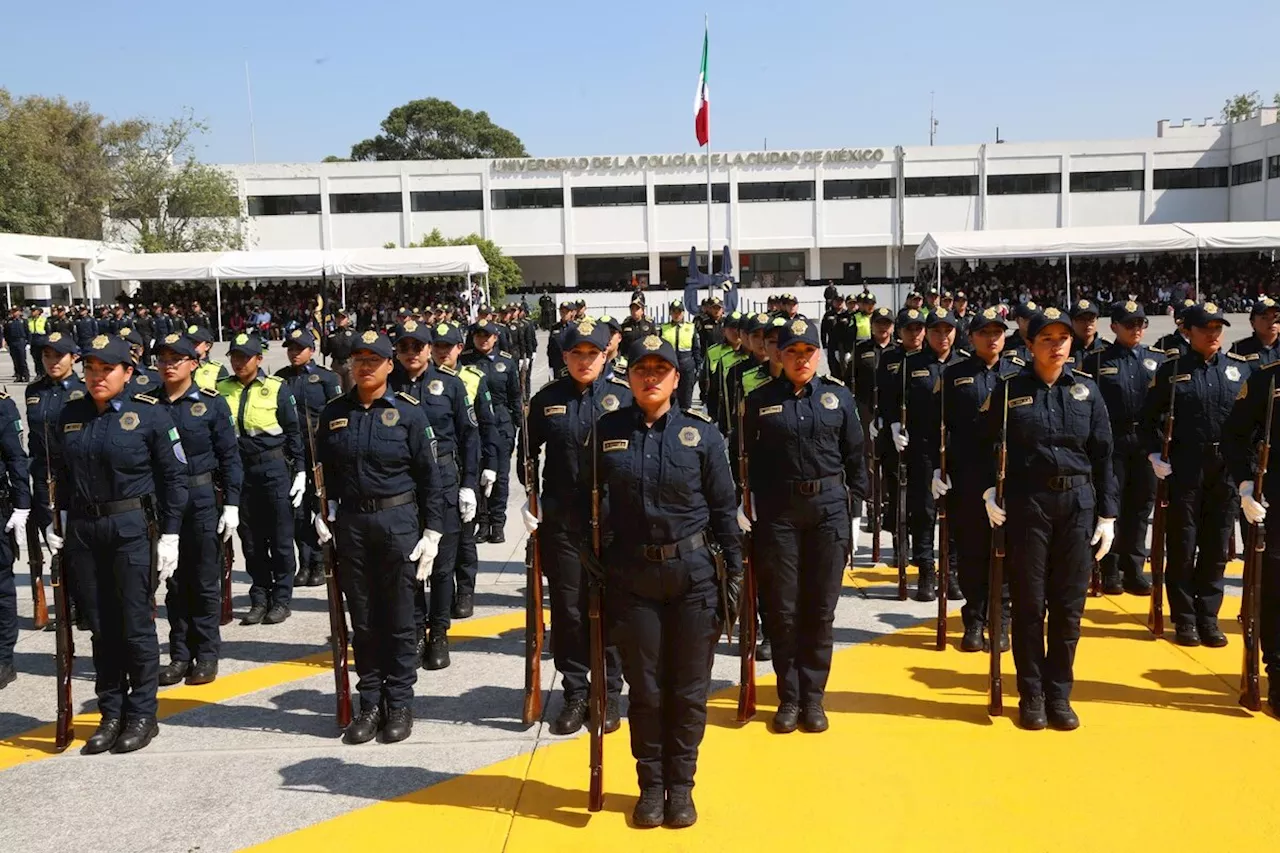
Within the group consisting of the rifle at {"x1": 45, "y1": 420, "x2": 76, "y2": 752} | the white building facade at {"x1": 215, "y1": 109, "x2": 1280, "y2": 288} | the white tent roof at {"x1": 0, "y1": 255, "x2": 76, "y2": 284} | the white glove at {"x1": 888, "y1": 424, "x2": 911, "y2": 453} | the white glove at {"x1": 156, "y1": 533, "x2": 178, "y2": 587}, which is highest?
the white building facade at {"x1": 215, "y1": 109, "x2": 1280, "y2": 288}

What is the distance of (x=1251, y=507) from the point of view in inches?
223

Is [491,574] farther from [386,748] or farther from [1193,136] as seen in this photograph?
[1193,136]

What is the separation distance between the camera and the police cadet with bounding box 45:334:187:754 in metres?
5.50

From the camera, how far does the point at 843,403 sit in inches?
221

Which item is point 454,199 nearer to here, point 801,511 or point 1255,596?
point 801,511

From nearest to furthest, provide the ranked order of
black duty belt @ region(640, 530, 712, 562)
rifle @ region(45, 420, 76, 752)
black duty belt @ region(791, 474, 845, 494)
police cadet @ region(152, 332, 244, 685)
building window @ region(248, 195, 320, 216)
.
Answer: black duty belt @ region(640, 530, 712, 562) < black duty belt @ region(791, 474, 845, 494) < rifle @ region(45, 420, 76, 752) < police cadet @ region(152, 332, 244, 685) < building window @ region(248, 195, 320, 216)

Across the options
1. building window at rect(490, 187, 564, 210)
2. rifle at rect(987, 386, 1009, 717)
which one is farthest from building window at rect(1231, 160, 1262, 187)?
rifle at rect(987, 386, 1009, 717)

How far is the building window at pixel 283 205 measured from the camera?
59.2 m

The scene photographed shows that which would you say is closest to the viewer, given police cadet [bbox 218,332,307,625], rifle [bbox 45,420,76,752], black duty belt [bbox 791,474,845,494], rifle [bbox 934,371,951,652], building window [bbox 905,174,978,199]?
black duty belt [bbox 791,474,845,494]

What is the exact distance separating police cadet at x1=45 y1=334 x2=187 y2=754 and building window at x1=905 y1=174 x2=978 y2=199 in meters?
56.3

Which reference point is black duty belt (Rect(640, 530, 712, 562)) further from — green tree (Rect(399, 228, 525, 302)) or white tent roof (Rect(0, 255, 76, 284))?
green tree (Rect(399, 228, 525, 302))

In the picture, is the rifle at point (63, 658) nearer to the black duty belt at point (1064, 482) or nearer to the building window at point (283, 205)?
the black duty belt at point (1064, 482)

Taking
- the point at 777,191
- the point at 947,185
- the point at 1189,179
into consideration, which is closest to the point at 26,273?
the point at 777,191

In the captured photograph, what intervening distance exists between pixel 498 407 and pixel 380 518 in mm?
5773
